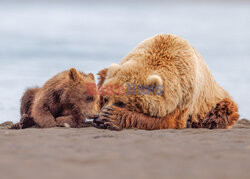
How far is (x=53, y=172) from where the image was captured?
2.51 meters

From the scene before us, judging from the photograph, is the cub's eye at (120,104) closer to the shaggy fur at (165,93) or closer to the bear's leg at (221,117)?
the shaggy fur at (165,93)

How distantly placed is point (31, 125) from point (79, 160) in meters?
4.08

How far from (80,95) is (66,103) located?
0.30 metres

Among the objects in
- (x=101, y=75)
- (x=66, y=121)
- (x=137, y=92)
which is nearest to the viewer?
(x=137, y=92)

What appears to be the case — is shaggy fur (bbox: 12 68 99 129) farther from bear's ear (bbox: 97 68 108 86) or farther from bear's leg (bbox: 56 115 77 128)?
bear's ear (bbox: 97 68 108 86)

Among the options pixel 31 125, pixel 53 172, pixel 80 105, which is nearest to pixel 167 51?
pixel 80 105

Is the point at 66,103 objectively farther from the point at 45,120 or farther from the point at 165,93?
the point at 165,93

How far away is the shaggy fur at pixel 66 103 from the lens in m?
6.20

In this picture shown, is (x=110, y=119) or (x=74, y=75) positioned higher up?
(x=74, y=75)

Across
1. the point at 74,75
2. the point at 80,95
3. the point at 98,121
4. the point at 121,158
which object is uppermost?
the point at 74,75

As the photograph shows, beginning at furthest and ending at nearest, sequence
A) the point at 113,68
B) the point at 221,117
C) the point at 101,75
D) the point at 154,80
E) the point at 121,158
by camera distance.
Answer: the point at 101,75 → the point at 221,117 → the point at 113,68 → the point at 154,80 → the point at 121,158

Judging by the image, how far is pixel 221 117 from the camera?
262 inches

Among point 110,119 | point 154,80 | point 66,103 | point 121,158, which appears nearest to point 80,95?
point 66,103

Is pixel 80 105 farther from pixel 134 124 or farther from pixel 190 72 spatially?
pixel 190 72
